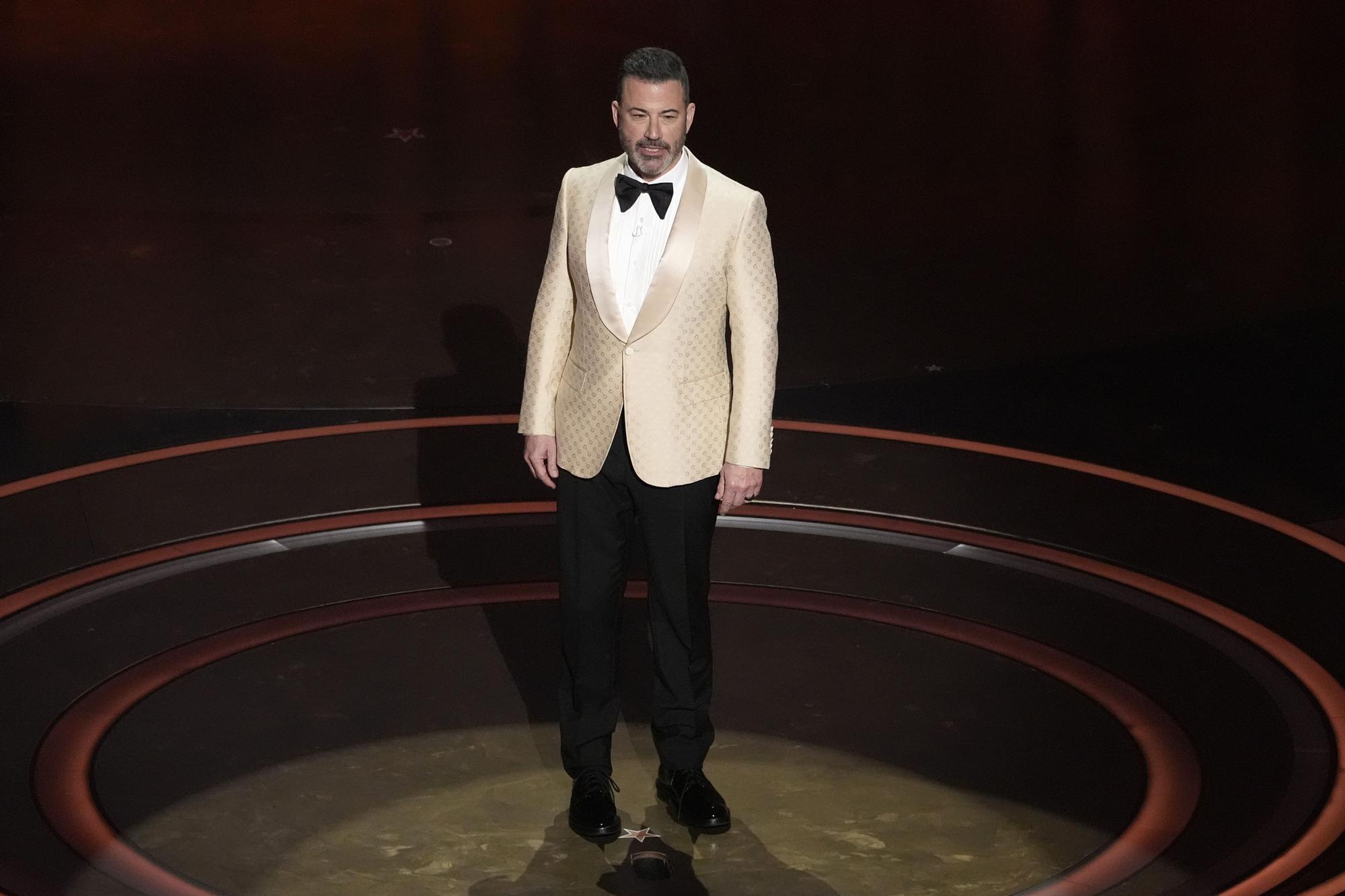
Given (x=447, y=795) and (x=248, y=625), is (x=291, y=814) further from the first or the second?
(x=248, y=625)

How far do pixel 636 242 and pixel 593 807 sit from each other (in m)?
1.11

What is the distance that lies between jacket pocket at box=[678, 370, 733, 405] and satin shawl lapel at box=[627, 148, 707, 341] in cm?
14

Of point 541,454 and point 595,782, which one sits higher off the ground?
point 541,454

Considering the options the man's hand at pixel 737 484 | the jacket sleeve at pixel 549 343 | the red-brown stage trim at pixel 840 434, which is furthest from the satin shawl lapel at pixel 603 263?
the red-brown stage trim at pixel 840 434

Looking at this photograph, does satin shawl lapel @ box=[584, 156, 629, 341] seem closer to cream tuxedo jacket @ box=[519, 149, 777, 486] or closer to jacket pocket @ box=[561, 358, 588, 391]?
cream tuxedo jacket @ box=[519, 149, 777, 486]

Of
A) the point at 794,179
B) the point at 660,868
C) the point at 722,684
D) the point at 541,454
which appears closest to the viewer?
the point at 660,868

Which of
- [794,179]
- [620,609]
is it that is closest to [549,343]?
[620,609]

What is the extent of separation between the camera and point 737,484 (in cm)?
310

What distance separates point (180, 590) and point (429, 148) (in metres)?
3.12

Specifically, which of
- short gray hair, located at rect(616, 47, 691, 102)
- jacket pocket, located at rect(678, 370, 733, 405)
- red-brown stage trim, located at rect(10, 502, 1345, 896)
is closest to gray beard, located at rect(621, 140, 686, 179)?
short gray hair, located at rect(616, 47, 691, 102)

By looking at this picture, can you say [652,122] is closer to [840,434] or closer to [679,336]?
[679,336]

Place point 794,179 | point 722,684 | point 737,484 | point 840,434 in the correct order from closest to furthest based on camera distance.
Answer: point 737,484
point 722,684
point 840,434
point 794,179

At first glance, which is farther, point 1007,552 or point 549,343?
point 1007,552

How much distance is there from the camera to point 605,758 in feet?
10.7
